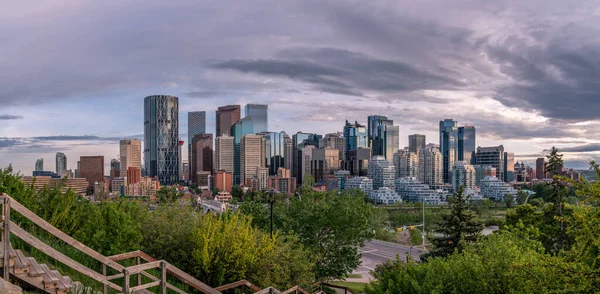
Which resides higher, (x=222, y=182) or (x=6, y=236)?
(x=6, y=236)

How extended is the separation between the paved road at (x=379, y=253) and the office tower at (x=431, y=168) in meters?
135

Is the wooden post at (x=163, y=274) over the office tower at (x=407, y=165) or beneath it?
over

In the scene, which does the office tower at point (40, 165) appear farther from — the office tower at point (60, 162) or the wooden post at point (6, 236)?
the wooden post at point (6, 236)

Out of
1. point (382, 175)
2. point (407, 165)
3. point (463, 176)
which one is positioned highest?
point (407, 165)

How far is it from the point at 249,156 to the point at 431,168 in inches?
2800

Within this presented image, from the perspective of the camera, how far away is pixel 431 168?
177 meters

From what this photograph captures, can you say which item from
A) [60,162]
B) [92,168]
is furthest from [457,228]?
[60,162]

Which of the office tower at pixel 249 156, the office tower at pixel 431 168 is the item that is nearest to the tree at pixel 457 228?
the office tower at pixel 431 168

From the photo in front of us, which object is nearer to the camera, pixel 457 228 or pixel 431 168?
pixel 457 228

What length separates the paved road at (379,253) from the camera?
3302cm

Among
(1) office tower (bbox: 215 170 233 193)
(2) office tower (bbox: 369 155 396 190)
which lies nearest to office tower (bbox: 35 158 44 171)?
(1) office tower (bbox: 215 170 233 193)

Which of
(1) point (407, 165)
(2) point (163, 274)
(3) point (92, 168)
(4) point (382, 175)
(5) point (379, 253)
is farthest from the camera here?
(1) point (407, 165)

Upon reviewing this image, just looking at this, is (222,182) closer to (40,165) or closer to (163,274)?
(40,165)

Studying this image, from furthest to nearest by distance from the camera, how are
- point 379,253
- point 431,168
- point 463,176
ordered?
point 431,168
point 463,176
point 379,253
